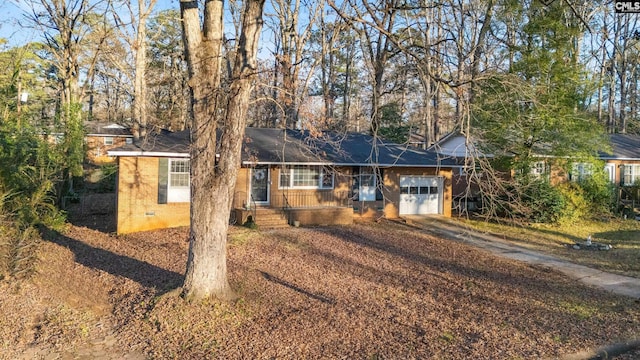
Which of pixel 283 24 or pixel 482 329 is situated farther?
pixel 283 24

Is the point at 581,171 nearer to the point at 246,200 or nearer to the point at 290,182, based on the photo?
the point at 290,182

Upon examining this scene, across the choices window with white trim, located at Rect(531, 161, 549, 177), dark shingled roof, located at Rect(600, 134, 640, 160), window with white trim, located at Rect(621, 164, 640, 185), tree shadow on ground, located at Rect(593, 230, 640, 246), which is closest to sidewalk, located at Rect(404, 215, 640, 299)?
tree shadow on ground, located at Rect(593, 230, 640, 246)

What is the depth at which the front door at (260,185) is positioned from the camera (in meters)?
16.6

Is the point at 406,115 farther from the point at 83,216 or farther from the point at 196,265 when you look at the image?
the point at 196,265

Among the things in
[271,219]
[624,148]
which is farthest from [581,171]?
[271,219]

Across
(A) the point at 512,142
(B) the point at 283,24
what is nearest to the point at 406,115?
(B) the point at 283,24

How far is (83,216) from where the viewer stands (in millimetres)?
18203

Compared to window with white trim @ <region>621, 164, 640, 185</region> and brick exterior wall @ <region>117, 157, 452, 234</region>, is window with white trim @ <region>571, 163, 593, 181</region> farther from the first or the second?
brick exterior wall @ <region>117, 157, 452, 234</region>

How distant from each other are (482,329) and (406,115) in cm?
2842

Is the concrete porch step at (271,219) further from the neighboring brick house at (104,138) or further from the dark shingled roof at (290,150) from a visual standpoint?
the neighboring brick house at (104,138)

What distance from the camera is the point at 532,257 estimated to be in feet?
42.0

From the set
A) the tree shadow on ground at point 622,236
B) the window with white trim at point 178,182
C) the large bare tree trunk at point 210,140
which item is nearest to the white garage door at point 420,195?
the tree shadow on ground at point 622,236

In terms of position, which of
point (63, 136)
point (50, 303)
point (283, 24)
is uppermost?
point (283, 24)

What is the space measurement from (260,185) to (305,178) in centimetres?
192
